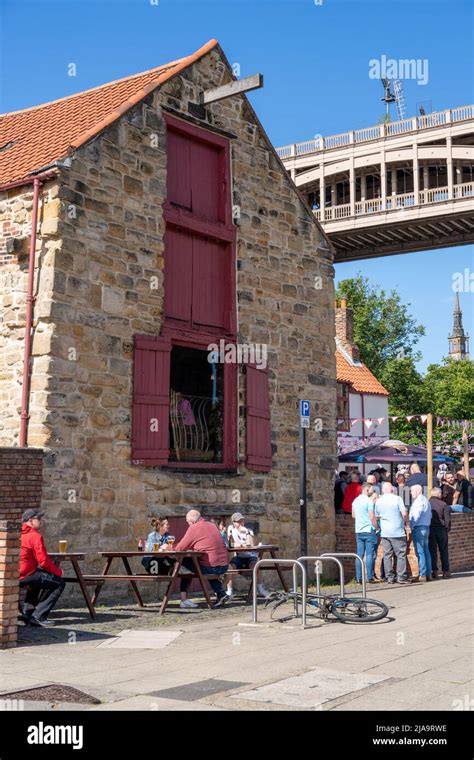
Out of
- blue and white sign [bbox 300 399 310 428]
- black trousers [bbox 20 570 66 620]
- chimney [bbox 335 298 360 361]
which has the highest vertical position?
chimney [bbox 335 298 360 361]

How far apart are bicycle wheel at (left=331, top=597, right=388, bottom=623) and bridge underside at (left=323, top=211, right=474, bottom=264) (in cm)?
3144

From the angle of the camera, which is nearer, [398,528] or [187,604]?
[187,604]

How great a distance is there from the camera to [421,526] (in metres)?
14.8

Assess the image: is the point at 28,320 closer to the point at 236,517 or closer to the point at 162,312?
the point at 162,312

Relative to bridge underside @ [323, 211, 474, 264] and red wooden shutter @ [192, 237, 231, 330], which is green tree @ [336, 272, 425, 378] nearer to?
bridge underside @ [323, 211, 474, 264]

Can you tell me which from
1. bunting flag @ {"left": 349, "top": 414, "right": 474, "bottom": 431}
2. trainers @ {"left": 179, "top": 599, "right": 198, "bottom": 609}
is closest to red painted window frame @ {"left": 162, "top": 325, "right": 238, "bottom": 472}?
trainers @ {"left": 179, "top": 599, "right": 198, "bottom": 609}

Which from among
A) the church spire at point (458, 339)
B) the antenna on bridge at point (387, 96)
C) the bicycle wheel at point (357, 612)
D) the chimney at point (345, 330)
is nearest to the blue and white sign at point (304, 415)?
A: the bicycle wheel at point (357, 612)

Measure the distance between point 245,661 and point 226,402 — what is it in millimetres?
6930

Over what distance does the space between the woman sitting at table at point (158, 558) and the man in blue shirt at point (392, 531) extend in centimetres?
424

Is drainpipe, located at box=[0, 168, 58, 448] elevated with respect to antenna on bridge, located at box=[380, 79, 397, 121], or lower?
lower

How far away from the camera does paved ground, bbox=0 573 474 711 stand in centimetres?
604

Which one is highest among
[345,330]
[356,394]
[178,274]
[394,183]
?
[394,183]

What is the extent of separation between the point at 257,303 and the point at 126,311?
3.10 m

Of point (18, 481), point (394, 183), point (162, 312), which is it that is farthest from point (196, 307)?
point (394, 183)
